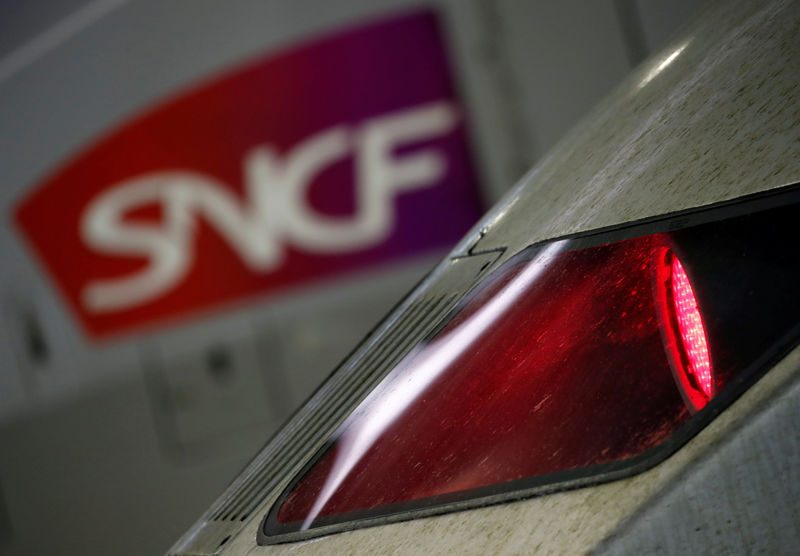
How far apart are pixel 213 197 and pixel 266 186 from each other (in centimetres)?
21

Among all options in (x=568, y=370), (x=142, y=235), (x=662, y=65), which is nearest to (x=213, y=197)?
(x=142, y=235)

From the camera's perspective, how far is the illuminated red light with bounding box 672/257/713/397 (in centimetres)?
66

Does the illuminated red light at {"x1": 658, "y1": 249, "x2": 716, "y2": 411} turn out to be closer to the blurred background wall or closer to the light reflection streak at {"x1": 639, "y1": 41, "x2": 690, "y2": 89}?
the light reflection streak at {"x1": 639, "y1": 41, "x2": 690, "y2": 89}

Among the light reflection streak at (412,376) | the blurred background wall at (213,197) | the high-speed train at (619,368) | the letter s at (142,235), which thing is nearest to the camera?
the high-speed train at (619,368)

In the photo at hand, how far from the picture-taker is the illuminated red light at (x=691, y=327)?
26.0 inches

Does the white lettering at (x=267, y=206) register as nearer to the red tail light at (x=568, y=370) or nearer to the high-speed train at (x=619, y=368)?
the high-speed train at (x=619, y=368)

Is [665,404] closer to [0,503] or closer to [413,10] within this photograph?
[413,10]

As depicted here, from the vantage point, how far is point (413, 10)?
2842 mm

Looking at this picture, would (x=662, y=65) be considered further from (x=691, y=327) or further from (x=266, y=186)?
(x=266, y=186)

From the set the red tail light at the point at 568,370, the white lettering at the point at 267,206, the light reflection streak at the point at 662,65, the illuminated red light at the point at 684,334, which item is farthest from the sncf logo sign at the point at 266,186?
the illuminated red light at the point at 684,334

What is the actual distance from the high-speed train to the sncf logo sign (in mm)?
1917

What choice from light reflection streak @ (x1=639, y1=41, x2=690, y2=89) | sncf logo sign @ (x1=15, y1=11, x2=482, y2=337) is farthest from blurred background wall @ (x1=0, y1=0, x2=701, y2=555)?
light reflection streak @ (x1=639, y1=41, x2=690, y2=89)

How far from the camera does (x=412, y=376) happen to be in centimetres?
88

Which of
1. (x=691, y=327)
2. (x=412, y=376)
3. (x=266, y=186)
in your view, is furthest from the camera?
(x=266, y=186)
